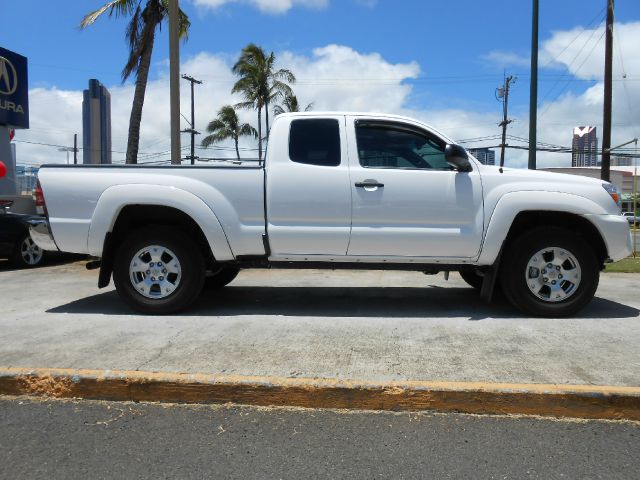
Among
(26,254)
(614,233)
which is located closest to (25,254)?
(26,254)

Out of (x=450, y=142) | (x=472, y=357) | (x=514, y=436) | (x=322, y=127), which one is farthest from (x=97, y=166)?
(x=514, y=436)

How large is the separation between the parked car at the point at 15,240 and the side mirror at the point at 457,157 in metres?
7.34

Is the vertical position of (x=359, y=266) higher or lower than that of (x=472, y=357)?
higher

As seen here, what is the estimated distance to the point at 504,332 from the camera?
4.85 metres

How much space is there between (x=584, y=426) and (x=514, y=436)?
473mm

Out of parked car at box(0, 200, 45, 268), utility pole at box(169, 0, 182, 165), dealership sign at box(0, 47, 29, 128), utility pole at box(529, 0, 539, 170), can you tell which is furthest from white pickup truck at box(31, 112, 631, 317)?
dealership sign at box(0, 47, 29, 128)

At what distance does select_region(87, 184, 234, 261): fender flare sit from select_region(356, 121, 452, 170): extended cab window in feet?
5.10

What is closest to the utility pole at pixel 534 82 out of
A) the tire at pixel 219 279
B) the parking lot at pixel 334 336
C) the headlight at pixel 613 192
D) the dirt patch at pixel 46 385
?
the parking lot at pixel 334 336

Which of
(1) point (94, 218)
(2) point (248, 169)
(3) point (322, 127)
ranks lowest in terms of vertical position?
(1) point (94, 218)

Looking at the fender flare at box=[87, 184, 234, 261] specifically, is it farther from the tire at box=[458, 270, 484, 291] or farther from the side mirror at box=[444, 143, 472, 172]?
the tire at box=[458, 270, 484, 291]

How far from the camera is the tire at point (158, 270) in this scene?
215 inches

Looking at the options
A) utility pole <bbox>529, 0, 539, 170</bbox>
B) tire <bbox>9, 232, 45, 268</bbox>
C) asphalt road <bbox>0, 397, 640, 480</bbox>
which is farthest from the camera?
utility pole <bbox>529, 0, 539, 170</bbox>

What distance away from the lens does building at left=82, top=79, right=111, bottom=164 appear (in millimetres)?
52250

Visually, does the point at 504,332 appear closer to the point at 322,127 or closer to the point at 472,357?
the point at 472,357
